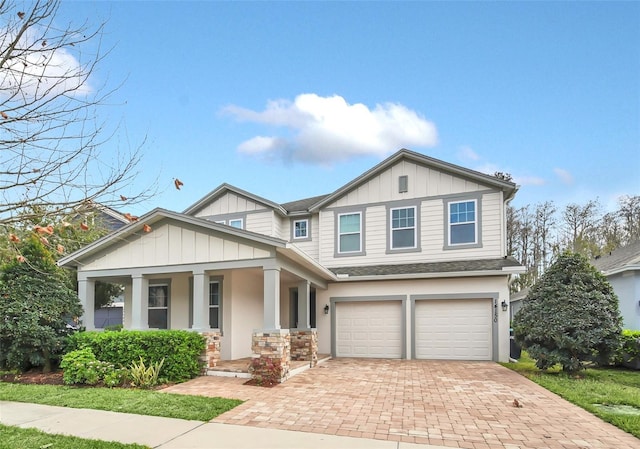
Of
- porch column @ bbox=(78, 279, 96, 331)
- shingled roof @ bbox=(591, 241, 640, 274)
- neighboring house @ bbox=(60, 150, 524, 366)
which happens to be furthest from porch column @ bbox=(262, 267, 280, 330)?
shingled roof @ bbox=(591, 241, 640, 274)

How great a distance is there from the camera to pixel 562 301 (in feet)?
33.0

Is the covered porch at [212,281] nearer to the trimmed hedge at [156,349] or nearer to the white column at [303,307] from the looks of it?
the white column at [303,307]

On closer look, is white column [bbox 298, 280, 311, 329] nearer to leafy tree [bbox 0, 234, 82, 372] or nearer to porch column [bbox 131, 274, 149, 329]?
porch column [bbox 131, 274, 149, 329]

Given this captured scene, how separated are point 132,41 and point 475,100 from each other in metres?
11.5

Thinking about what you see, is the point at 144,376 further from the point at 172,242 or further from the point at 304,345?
the point at 304,345

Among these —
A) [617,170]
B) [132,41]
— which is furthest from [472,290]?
[617,170]

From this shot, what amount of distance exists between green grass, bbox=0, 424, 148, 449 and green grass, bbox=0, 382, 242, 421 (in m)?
1.29

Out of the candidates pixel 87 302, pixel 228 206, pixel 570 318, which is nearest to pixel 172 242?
pixel 87 302

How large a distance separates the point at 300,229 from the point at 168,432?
430 inches

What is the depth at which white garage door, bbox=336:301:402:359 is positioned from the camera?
45.2 feet

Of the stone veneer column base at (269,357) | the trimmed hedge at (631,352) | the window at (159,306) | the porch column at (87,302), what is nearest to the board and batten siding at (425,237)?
the trimmed hedge at (631,352)

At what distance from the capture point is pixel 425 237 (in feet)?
46.1

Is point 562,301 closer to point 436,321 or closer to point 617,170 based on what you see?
point 436,321

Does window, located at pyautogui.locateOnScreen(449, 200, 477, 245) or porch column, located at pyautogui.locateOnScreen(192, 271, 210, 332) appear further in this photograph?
window, located at pyautogui.locateOnScreen(449, 200, 477, 245)
